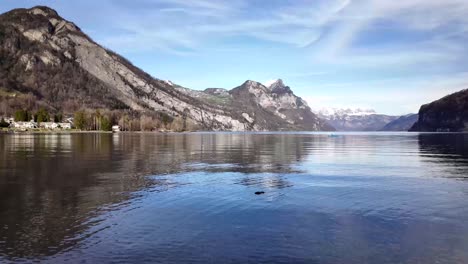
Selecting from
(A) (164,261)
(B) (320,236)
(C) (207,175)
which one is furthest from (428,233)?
(C) (207,175)

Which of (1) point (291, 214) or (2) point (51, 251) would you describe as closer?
(2) point (51, 251)

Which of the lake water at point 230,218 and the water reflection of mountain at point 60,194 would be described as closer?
the lake water at point 230,218

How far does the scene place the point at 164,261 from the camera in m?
19.0

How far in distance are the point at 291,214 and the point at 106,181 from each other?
79.0 feet

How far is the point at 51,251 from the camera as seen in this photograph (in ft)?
66.2

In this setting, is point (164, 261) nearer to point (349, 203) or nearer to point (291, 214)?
point (291, 214)

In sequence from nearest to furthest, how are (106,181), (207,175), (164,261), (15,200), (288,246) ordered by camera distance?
1. (164,261)
2. (288,246)
3. (15,200)
4. (106,181)
5. (207,175)

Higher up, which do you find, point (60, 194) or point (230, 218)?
point (60, 194)

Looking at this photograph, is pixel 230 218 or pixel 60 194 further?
pixel 60 194

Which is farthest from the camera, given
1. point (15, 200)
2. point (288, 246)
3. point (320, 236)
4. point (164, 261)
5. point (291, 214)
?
point (15, 200)

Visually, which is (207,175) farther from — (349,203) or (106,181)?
(349,203)

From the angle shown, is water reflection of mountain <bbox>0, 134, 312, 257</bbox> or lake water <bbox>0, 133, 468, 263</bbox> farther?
water reflection of mountain <bbox>0, 134, 312, 257</bbox>

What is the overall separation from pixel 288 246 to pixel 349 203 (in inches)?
550

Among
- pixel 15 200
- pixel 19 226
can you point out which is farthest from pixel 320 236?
pixel 15 200
